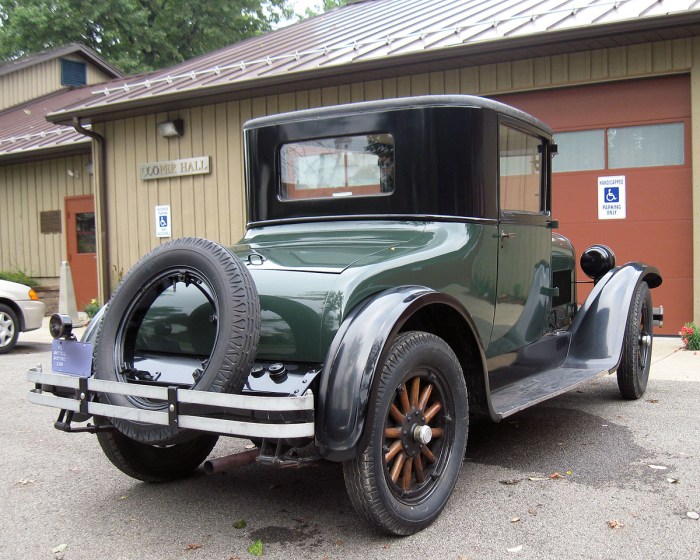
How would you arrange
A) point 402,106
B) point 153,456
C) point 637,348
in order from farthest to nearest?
1. point 637,348
2. point 402,106
3. point 153,456

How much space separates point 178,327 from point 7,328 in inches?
258

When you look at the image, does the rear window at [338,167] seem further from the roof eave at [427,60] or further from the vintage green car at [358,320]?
the roof eave at [427,60]

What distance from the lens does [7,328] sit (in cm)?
884

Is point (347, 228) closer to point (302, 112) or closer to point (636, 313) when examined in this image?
point (302, 112)

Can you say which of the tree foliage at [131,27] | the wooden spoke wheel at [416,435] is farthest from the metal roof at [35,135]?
the wooden spoke wheel at [416,435]

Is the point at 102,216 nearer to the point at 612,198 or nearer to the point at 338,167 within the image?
the point at 612,198

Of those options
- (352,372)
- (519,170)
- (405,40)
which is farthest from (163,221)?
(352,372)

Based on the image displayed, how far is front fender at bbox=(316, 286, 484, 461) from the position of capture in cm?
268

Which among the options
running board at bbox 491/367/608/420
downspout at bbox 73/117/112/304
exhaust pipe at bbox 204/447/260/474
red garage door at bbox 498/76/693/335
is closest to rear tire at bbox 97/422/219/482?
exhaust pipe at bbox 204/447/260/474

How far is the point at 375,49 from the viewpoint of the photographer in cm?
935

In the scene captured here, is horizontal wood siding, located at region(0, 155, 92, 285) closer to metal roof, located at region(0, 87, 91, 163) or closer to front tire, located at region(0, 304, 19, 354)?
metal roof, located at region(0, 87, 91, 163)

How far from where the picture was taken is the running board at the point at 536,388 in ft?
11.9

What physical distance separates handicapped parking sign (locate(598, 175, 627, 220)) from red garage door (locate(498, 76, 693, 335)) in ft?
0.14

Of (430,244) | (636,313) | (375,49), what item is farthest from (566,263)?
(375,49)
